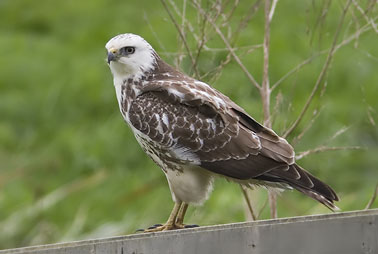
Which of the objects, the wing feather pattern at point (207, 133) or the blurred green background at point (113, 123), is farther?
the blurred green background at point (113, 123)

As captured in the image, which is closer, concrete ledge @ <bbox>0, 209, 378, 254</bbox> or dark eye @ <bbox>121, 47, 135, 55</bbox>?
concrete ledge @ <bbox>0, 209, 378, 254</bbox>

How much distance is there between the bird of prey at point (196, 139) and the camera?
6.13m

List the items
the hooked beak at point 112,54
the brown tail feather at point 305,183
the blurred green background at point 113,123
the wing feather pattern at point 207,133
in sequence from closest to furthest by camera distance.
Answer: the brown tail feather at point 305,183 → the wing feather pattern at point 207,133 → the hooked beak at point 112,54 → the blurred green background at point 113,123

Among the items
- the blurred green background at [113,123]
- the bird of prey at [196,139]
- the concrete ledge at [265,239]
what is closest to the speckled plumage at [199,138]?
the bird of prey at [196,139]

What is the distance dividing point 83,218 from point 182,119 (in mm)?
3796

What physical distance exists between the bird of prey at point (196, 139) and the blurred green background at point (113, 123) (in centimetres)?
106

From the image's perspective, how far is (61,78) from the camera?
43.5ft

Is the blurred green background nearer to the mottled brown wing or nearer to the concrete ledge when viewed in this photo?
Answer: the mottled brown wing

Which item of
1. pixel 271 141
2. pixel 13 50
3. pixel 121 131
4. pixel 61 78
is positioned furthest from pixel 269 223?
pixel 13 50

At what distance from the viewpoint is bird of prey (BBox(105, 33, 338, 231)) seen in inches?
241

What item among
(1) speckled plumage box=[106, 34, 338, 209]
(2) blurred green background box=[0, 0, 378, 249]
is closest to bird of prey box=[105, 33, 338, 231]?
(1) speckled plumage box=[106, 34, 338, 209]

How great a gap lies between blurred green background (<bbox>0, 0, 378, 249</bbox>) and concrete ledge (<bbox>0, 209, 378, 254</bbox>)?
8.16 feet

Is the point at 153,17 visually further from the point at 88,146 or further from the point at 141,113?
the point at 141,113

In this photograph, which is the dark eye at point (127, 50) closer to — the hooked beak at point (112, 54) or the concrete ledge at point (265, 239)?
the hooked beak at point (112, 54)
